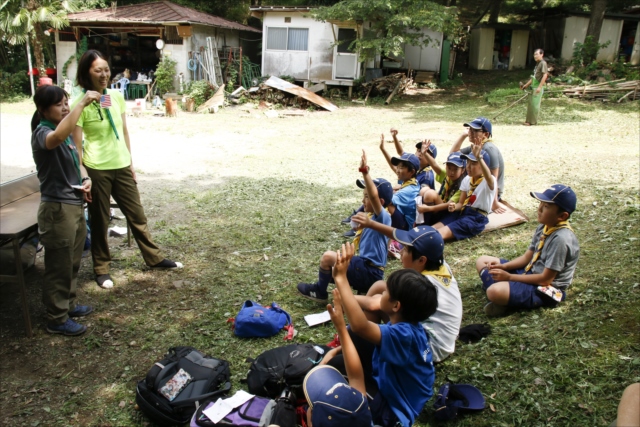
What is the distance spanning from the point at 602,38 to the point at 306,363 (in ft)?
85.4

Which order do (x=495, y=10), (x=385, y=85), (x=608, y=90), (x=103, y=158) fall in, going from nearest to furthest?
(x=103, y=158) → (x=608, y=90) → (x=385, y=85) → (x=495, y=10)

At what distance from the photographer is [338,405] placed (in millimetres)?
2459

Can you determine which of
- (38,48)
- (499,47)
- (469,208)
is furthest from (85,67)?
(499,47)

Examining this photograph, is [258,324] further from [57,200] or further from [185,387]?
[57,200]

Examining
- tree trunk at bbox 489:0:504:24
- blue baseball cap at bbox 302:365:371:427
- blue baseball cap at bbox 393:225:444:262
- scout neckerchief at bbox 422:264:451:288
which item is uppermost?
tree trunk at bbox 489:0:504:24

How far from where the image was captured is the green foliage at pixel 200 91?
59.6ft

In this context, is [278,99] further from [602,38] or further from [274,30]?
[602,38]

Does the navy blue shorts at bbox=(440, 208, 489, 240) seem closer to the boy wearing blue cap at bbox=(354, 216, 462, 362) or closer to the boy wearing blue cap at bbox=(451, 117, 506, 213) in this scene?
the boy wearing blue cap at bbox=(451, 117, 506, 213)

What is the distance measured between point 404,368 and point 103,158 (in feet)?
11.1

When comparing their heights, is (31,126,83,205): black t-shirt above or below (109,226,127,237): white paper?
above

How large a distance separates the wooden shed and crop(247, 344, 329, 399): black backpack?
2508 cm

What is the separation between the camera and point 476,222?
580 centimetres

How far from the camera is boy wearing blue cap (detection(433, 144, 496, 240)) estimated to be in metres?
5.60

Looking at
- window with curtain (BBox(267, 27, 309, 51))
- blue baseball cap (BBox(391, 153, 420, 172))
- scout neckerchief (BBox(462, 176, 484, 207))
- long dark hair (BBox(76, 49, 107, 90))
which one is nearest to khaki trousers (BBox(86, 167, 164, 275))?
long dark hair (BBox(76, 49, 107, 90))
